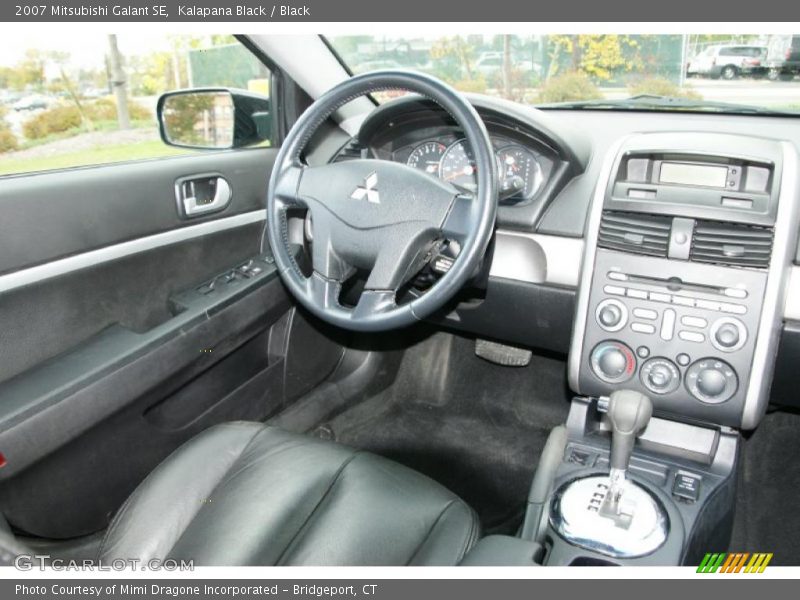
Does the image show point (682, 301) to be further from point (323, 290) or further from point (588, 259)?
point (323, 290)

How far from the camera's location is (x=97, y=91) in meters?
1.84

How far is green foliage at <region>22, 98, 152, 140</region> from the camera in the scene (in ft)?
5.54

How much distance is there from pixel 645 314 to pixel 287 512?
0.93 meters

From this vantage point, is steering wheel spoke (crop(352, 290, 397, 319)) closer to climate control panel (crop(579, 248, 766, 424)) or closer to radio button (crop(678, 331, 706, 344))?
climate control panel (crop(579, 248, 766, 424))

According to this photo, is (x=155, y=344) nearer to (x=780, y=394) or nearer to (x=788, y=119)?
(x=780, y=394)

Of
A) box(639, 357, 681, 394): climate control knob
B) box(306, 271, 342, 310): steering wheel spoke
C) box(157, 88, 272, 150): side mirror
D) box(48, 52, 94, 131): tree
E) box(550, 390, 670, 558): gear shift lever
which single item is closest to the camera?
box(550, 390, 670, 558): gear shift lever

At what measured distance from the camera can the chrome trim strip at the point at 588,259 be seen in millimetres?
1651

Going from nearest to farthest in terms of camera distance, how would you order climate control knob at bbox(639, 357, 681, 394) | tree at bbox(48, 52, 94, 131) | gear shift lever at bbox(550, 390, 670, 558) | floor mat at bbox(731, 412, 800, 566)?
gear shift lever at bbox(550, 390, 670, 558) < climate control knob at bbox(639, 357, 681, 394) < tree at bbox(48, 52, 94, 131) < floor mat at bbox(731, 412, 800, 566)


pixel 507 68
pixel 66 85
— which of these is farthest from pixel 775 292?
pixel 66 85

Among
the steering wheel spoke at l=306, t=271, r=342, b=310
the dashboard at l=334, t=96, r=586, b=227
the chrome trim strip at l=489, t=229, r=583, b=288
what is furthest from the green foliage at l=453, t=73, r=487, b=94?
the steering wheel spoke at l=306, t=271, r=342, b=310

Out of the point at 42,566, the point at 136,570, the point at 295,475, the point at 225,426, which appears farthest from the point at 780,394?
the point at 42,566

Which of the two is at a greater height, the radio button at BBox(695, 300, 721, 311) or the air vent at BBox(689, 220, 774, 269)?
the air vent at BBox(689, 220, 774, 269)

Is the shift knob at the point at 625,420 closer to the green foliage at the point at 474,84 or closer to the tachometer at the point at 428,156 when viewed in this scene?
the tachometer at the point at 428,156

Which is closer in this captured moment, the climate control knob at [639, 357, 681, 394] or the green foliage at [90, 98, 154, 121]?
the climate control knob at [639, 357, 681, 394]
